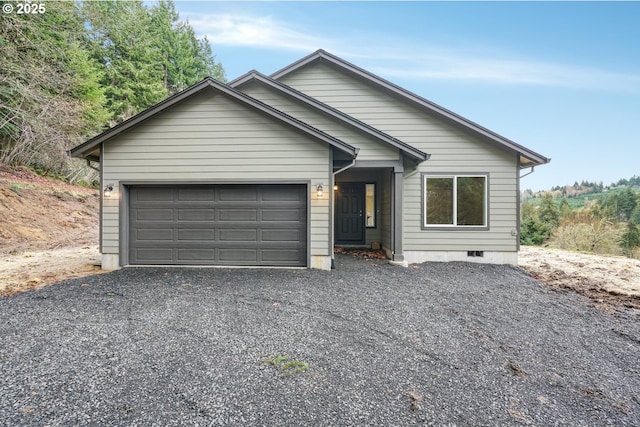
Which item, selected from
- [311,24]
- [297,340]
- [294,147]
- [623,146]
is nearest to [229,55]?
[311,24]

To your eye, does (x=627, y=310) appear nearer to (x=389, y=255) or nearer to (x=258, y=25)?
(x=389, y=255)

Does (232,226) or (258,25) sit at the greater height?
(258,25)

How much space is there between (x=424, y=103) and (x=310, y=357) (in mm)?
7427

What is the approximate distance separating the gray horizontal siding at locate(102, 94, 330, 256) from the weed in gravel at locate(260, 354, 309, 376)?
3.82 metres

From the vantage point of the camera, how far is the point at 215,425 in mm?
1964

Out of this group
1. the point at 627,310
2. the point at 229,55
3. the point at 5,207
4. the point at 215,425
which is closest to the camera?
the point at 215,425

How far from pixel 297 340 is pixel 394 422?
144cm

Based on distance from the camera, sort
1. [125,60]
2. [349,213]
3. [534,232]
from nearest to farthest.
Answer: [349,213], [534,232], [125,60]

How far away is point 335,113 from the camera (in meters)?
7.70

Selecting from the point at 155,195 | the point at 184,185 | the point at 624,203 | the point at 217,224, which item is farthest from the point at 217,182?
the point at 624,203

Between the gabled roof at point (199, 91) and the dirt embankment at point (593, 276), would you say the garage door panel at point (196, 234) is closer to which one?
Answer: the gabled roof at point (199, 91)

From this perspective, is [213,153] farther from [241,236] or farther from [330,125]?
[330,125]

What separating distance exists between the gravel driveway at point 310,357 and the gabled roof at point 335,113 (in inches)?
143

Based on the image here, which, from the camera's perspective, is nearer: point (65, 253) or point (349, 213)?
point (65, 253)
